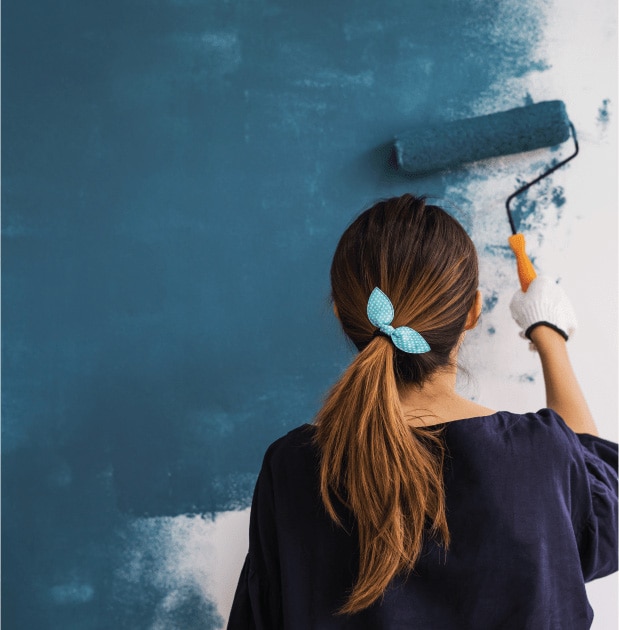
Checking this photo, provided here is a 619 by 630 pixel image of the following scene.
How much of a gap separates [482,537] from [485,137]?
0.66m

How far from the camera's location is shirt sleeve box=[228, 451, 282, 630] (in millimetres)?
827

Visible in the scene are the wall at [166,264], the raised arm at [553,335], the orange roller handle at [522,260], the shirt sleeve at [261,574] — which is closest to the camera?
the shirt sleeve at [261,574]

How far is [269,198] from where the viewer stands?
1183 mm

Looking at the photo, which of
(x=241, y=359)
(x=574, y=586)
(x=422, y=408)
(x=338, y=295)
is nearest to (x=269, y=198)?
(x=241, y=359)

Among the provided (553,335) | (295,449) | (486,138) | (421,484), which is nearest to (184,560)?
(295,449)

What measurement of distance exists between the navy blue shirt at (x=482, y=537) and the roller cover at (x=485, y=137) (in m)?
0.50

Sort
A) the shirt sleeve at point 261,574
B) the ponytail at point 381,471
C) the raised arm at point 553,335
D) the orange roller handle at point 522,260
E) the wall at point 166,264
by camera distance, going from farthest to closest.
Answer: the wall at point 166,264, the orange roller handle at point 522,260, the raised arm at point 553,335, the shirt sleeve at point 261,574, the ponytail at point 381,471

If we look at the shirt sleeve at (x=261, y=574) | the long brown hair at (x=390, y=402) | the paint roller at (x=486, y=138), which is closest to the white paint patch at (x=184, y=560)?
the shirt sleeve at (x=261, y=574)

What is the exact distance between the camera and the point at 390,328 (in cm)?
73

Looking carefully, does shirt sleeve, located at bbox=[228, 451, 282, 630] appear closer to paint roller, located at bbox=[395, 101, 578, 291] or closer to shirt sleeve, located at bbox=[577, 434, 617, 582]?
shirt sleeve, located at bbox=[577, 434, 617, 582]

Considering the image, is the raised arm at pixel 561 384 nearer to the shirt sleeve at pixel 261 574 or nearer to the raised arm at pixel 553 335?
the raised arm at pixel 553 335

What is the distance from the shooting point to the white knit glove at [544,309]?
100cm

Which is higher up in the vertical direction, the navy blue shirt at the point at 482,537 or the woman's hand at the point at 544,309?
the woman's hand at the point at 544,309

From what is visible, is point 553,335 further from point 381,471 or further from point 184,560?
point 184,560
